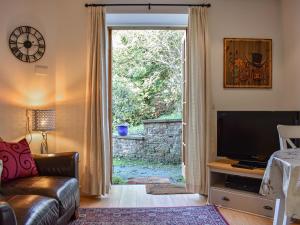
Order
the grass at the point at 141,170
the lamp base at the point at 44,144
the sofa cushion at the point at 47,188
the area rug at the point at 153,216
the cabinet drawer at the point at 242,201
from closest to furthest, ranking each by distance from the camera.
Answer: the sofa cushion at the point at 47,188, the area rug at the point at 153,216, the cabinet drawer at the point at 242,201, the lamp base at the point at 44,144, the grass at the point at 141,170

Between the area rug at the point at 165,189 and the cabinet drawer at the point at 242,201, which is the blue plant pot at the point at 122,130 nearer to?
the area rug at the point at 165,189

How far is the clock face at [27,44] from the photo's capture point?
371 centimetres

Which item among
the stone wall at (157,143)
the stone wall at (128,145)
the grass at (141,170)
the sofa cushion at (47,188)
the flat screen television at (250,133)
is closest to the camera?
the sofa cushion at (47,188)

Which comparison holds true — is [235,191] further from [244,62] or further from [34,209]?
[34,209]

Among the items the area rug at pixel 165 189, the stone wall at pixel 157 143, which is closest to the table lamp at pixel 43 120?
the area rug at pixel 165 189

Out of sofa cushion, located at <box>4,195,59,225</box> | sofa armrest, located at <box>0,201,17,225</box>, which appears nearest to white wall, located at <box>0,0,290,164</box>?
sofa cushion, located at <box>4,195,59,225</box>

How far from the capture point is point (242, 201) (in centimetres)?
325

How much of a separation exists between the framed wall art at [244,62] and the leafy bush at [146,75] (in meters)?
3.96

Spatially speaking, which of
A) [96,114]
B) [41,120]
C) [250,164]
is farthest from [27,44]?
[250,164]

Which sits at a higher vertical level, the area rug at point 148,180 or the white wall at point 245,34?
the white wall at point 245,34

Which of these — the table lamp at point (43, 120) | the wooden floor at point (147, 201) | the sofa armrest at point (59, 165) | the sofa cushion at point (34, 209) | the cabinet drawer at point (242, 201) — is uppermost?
the table lamp at point (43, 120)

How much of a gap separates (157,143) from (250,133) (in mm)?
3556

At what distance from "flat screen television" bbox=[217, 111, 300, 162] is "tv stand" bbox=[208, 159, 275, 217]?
196mm

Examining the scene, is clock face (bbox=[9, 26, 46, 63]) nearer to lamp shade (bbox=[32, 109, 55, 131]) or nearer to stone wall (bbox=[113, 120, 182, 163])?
→ lamp shade (bbox=[32, 109, 55, 131])
